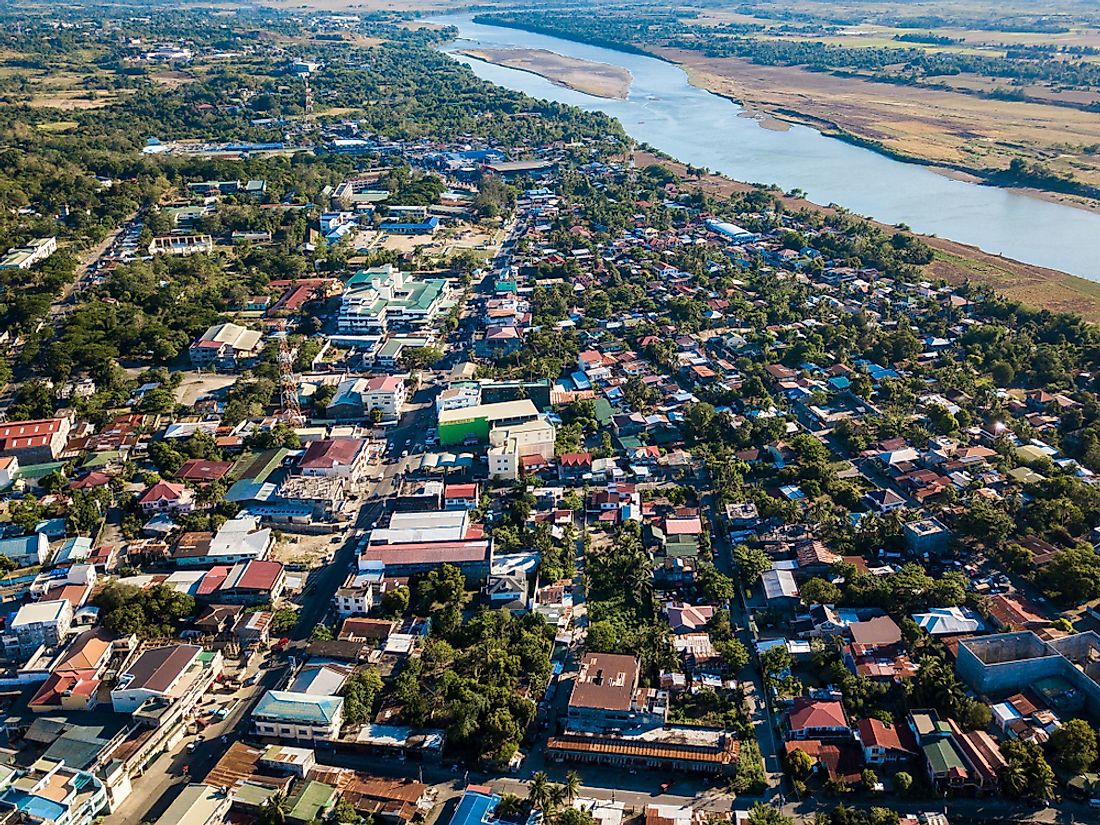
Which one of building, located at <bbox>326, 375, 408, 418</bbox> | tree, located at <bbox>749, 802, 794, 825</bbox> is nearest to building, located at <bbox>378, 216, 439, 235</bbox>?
building, located at <bbox>326, 375, 408, 418</bbox>

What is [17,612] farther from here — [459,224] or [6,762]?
[459,224]

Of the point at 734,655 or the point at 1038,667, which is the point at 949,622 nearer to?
the point at 1038,667

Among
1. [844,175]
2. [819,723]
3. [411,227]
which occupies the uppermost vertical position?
[844,175]

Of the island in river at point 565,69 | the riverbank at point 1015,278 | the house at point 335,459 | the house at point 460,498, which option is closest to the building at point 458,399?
the house at point 335,459

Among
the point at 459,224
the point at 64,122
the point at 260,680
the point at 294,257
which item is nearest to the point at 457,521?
the point at 260,680

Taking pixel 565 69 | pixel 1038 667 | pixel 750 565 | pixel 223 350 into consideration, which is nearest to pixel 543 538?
pixel 750 565

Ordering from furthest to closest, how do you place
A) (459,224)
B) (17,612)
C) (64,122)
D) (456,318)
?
(64,122) < (459,224) < (456,318) < (17,612)

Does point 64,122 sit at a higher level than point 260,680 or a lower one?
higher
